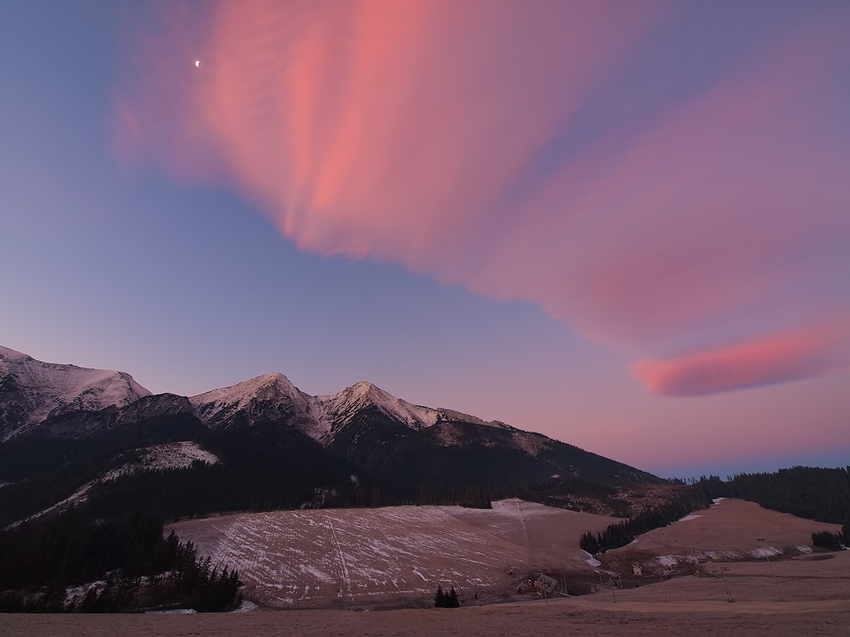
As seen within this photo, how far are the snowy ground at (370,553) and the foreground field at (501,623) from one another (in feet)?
81.4

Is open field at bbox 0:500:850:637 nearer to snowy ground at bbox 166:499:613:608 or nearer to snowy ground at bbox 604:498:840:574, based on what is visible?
snowy ground at bbox 166:499:613:608

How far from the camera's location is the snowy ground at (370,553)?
8338 centimetres

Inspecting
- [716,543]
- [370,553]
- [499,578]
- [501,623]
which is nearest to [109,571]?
[370,553]

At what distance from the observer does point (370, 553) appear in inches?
4299

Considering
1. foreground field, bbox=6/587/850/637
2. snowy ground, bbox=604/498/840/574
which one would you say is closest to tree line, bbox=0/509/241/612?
foreground field, bbox=6/587/850/637

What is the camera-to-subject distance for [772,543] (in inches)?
5620

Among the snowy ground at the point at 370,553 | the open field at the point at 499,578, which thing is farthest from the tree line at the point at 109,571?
the open field at the point at 499,578

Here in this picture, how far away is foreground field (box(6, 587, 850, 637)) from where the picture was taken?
35531mm

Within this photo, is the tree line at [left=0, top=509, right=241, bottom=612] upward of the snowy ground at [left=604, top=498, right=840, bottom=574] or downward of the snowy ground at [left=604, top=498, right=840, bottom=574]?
downward

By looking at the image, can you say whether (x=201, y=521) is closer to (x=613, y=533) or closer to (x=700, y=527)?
(x=613, y=533)

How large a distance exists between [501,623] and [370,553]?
74.0m

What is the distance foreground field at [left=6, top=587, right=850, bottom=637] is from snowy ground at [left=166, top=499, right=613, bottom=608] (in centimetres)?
2481

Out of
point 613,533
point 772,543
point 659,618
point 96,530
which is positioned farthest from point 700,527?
point 96,530

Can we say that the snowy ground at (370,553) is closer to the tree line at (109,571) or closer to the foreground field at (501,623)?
the tree line at (109,571)
